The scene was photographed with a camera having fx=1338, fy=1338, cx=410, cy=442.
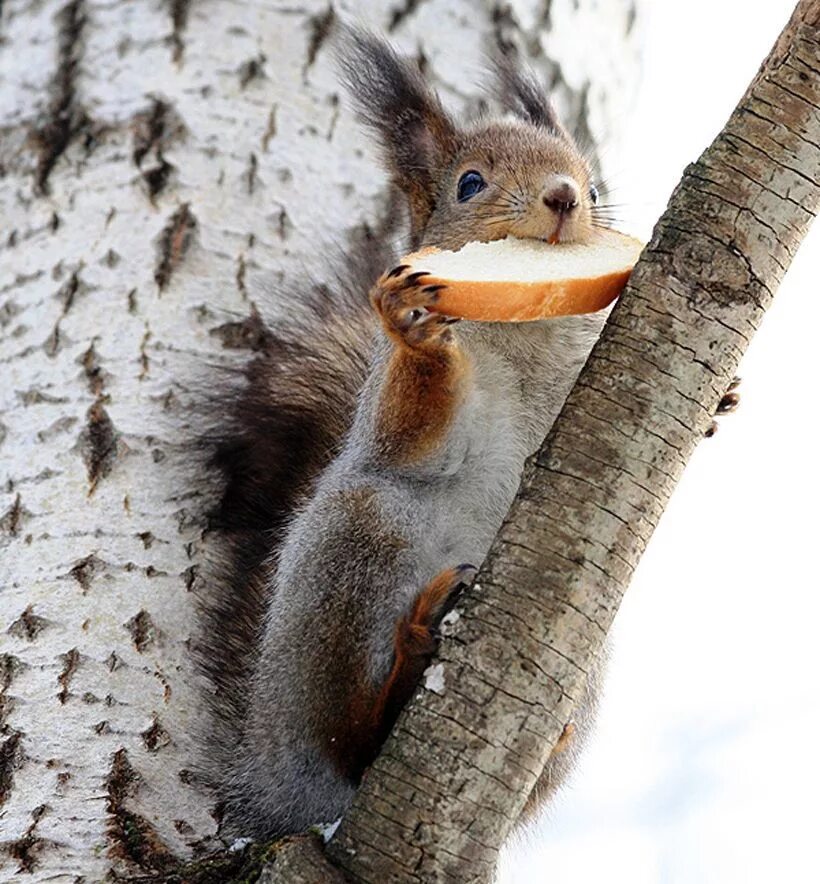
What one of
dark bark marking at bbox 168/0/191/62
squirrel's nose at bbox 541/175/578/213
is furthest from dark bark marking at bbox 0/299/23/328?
squirrel's nose at bbox 541/175/578/213

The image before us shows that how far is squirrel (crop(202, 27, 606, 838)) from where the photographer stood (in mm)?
1613

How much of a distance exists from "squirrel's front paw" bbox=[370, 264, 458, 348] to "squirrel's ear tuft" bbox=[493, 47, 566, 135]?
2.13 ft

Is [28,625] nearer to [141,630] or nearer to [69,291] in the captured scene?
[141,630]

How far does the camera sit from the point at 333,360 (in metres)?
2.06

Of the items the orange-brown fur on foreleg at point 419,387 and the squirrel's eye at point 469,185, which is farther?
the squirrel's eye at point 469,185

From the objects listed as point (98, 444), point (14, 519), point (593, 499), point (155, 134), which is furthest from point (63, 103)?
point (593, 499)

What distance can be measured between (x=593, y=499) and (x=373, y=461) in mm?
629

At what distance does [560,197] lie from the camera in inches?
Result: 68.7

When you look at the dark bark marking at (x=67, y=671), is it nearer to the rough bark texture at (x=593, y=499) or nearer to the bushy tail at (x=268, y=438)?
the bushy tail at (x=268, y=438)

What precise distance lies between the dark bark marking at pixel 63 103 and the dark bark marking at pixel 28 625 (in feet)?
2.59

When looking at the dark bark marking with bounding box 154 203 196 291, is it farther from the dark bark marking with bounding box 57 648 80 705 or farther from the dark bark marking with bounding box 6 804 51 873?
the dark bark marking with bounding box 6 804 51 873

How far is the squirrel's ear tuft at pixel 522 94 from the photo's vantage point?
2188 millimetres

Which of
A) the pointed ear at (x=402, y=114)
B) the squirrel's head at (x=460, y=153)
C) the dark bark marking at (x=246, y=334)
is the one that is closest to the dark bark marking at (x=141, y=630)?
Result: the dark bark marking at (x=246, y=334)

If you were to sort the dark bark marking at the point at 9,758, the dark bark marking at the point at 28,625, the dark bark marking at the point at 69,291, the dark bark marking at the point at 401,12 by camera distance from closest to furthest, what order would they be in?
the dark bark marking at the point at 9,758, the dark bark marking at the point at 28,625, the dark bark marking at the point at 69,291, the dark bark marking at the point at 401,12
